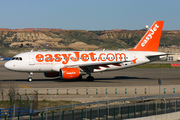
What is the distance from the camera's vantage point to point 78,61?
48625mm

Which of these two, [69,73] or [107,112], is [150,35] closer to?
[69,73]

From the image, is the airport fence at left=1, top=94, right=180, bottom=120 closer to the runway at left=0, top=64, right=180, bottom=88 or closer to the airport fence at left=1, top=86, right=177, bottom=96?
the airport fence at left=1, top=86, right=177, bottom=96

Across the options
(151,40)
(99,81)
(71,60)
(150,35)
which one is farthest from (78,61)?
(150,35)

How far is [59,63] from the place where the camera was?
4756 cm

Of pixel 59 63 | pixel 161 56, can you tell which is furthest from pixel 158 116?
pixel 161 56

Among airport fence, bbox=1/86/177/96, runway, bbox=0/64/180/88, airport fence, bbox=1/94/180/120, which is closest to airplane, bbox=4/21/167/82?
runway, bbox=0/64/180/88

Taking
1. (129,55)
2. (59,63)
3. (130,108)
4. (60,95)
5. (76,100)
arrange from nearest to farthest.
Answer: (130,108) → (76,100) → (60,95) → (59,63) → (129,55)

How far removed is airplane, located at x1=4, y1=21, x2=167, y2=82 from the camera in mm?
46219

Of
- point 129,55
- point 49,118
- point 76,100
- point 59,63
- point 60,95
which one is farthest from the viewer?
point 129,55

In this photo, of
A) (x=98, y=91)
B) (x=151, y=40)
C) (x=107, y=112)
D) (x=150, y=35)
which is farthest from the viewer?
(x=150, y=35)

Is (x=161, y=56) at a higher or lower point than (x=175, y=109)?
higher

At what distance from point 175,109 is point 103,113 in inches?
280

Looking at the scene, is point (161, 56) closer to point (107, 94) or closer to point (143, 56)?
point (143, 56)

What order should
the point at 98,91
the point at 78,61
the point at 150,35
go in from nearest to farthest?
the point at 98,91 → the point at 78,61 → the point at 150,35
